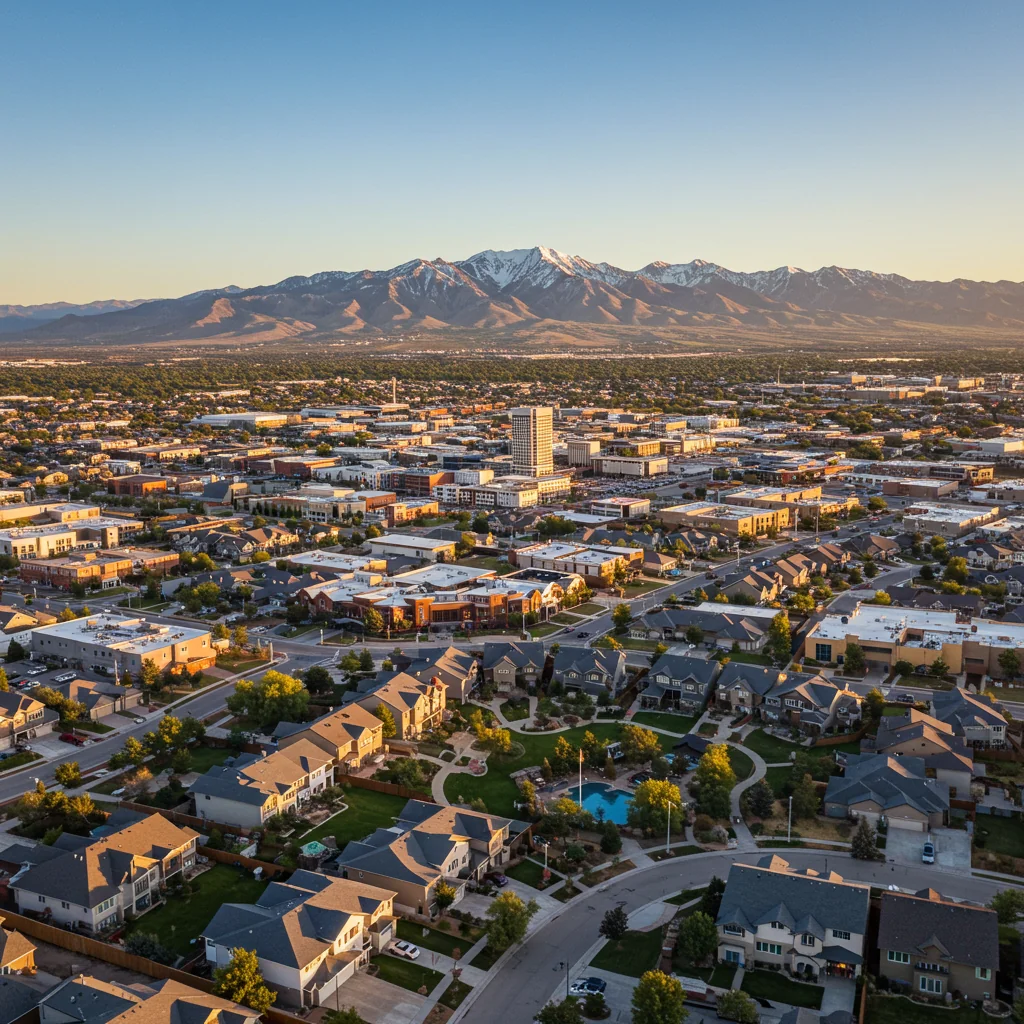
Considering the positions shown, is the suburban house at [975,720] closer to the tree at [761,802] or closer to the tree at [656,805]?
the tree at [761,802]

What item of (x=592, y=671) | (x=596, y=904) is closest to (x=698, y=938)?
(x=596, y=904)

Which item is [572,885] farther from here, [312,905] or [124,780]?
[124,780]

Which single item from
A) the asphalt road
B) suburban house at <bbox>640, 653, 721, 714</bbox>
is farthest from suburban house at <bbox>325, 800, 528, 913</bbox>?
suburban house at <bbox>640, 653, 721, 714</bbox>

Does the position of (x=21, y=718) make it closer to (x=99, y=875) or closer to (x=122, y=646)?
(x=122, y=646)

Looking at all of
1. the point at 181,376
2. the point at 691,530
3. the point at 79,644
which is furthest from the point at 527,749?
the point at 181,376

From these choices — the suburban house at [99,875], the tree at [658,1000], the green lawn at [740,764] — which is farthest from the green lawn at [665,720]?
the suburban house at [99,875]

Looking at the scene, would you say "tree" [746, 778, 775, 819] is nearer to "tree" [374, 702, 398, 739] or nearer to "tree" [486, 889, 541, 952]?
"tree" [486, 889, 541, 952]
